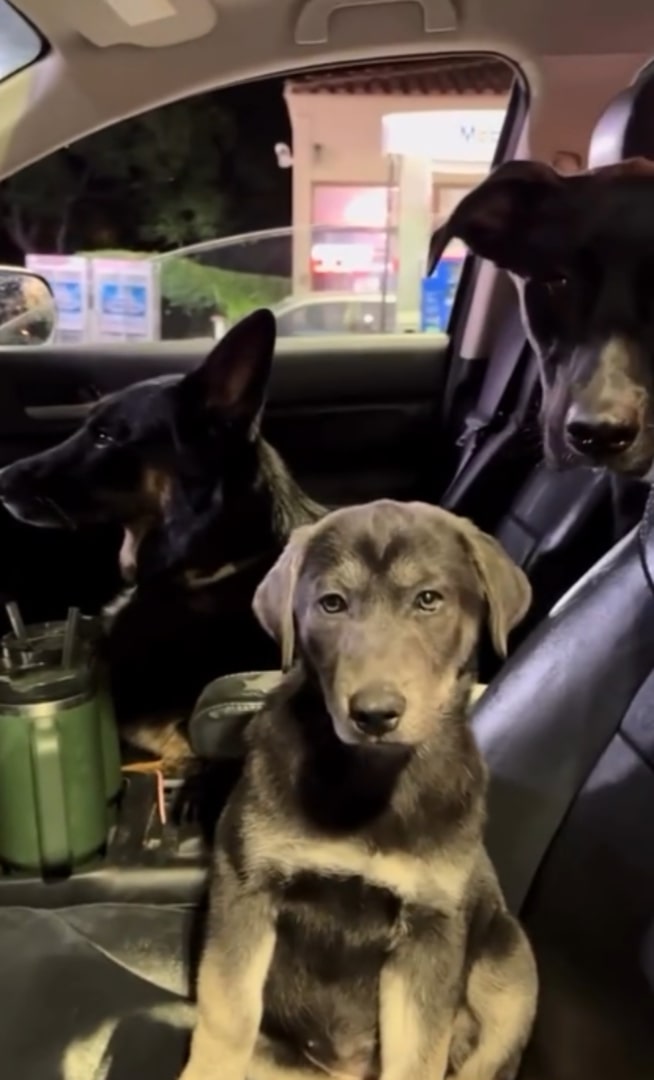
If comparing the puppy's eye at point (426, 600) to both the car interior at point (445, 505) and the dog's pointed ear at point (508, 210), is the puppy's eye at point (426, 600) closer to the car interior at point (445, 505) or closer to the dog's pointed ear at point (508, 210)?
the car interior at point (445, 505)

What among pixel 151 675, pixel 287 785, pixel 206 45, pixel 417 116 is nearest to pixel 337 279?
pixel 417 116

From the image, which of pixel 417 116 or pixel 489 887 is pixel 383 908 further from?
pixel 417 116

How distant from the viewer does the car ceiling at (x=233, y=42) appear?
6.12 ft

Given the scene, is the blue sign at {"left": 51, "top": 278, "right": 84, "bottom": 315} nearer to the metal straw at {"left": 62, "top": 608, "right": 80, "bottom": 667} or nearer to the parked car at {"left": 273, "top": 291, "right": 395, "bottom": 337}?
the parked car at {"left": 273, "top": 291, "right": 395, "bottom": 337}

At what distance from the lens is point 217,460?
5.97 feet

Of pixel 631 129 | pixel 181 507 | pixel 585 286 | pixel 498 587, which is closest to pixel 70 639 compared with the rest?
pixel 181 507

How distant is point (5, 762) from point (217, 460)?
1.83ft

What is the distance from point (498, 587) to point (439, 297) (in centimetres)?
134

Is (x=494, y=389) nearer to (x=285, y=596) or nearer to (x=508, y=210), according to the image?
(x=508, y=210)

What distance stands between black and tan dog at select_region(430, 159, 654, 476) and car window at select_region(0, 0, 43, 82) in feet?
2.90

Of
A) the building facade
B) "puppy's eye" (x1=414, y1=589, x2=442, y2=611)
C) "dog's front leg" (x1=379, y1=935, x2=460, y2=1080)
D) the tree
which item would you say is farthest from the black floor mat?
the tree

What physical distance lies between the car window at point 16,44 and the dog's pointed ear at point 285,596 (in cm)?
115

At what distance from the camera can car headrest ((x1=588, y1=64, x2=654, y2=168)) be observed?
4.45ft

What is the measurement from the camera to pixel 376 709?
1.01 meters
